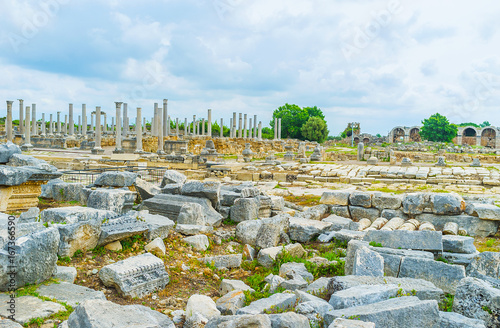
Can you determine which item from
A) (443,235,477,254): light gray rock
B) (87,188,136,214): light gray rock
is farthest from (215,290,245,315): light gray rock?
(87,188,136,214): light gray rock

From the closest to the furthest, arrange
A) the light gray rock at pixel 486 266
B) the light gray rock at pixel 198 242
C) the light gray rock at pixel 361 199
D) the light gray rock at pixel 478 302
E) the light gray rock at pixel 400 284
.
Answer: the light gray rock at pixel 478 302 < the light gray rock at pixel 400 284 < the light gray rock at pixel 486 266 < the light gray rock at pixel 198 242 < the light gray rock at pixel 361 199

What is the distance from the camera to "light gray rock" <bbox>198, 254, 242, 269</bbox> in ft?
20.8

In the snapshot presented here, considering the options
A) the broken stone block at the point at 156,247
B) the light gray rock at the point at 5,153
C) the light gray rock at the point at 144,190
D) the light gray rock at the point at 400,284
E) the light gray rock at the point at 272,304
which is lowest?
the broken stone block at the point at 156,247

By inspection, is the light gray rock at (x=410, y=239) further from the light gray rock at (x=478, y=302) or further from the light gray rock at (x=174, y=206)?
the light gray rock at (x=174, y=206)

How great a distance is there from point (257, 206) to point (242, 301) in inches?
193

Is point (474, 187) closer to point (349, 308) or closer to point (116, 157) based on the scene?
point (349, 308)

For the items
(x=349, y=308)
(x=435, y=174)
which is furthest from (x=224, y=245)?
(x=435, y=174)

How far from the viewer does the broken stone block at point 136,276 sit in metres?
4.82

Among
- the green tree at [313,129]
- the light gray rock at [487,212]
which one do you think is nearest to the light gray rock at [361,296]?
the light gray rock at [487,212]

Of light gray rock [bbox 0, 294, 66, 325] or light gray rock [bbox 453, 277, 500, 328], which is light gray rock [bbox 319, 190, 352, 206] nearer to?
light gray rock [bbox 453, 277, 500, 328]

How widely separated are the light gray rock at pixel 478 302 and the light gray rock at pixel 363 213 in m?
5.79

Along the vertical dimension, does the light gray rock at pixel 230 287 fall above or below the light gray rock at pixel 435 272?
below

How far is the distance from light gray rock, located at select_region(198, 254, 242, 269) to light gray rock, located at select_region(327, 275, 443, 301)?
2129mm

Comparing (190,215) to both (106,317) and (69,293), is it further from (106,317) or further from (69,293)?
(106,317)
